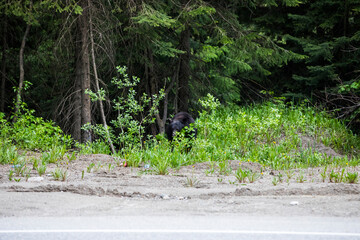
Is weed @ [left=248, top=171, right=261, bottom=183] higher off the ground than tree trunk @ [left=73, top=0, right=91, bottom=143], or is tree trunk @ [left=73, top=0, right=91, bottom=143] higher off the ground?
tree trunk @ [left=73, top=0, right=91, bottom=143]

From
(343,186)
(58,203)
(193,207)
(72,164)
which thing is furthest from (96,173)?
(343,186)

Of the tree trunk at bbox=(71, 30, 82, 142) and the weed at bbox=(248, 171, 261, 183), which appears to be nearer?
the weed at bbox=(248, 171, 261, 183)

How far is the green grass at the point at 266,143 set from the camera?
1073 cm

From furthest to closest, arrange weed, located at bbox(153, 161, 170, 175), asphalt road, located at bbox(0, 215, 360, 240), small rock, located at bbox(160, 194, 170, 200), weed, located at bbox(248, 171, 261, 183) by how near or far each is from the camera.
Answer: weed, located at bbox(153, 161, 170, 175)
weed, located at bbox(248, 171, 261, 183)
small rock, located at bbox(160, 194, 170, 200)
asphalt road, located at bbox(0, 215, 360, 240)

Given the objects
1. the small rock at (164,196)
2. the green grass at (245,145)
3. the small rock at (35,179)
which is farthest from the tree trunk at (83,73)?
the small rock at (164,196)

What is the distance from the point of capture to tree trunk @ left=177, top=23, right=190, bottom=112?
1553cm

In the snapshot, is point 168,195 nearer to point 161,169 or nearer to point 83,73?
point 161,169

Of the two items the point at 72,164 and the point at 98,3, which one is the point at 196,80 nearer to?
the point at 98,3

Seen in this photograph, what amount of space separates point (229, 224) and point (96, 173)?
473cm

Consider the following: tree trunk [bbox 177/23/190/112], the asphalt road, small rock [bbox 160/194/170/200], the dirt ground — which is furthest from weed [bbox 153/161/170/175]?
tree trunk [bbox 177/23/190/112]

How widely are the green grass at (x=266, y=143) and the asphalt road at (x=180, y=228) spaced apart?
408 centimetres

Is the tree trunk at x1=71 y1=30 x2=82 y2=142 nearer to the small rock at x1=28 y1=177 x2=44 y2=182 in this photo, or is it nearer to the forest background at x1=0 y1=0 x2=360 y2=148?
the forest background at x1=0 y1=0 x2=360 y2=148

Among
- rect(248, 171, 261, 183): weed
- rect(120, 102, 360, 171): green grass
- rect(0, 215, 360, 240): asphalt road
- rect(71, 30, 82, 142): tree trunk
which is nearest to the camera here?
rect(0, 215, 360, 240): asphalt road

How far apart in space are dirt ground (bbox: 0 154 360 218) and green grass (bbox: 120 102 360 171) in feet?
3.65
